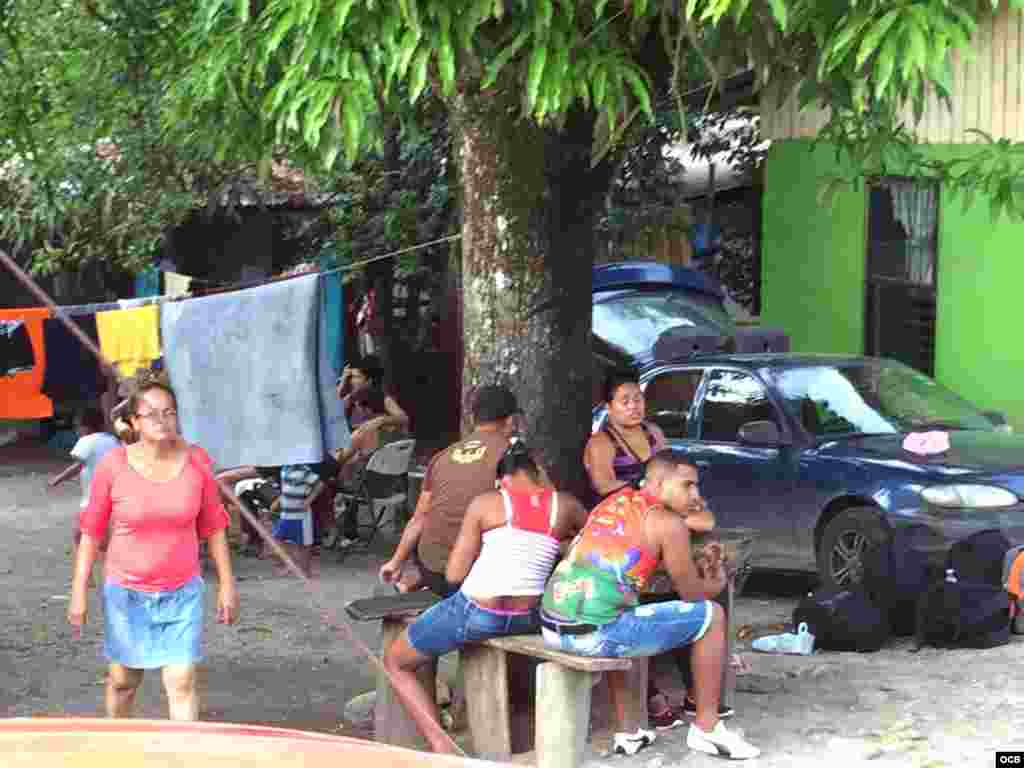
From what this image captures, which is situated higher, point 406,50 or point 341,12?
point 341,12

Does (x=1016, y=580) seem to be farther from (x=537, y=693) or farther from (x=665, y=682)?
(x=537, y=693)

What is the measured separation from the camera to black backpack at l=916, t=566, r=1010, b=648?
9438mm

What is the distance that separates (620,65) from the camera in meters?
6.88

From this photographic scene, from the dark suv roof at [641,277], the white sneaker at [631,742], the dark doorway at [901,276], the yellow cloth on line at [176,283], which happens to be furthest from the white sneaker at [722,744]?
the dark doorway at [901,276]

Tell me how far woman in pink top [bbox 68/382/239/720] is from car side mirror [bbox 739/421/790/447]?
17.2ft

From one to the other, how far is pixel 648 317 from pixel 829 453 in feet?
13.1

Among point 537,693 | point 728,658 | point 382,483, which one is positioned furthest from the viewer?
point 382,483

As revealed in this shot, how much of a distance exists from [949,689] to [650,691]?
157cm

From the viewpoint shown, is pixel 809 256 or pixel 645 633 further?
pixel 809 256

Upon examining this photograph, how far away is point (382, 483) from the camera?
13805 millimetres

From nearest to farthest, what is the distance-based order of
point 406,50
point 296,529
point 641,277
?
point 406,50, point 296,529, point 641,277

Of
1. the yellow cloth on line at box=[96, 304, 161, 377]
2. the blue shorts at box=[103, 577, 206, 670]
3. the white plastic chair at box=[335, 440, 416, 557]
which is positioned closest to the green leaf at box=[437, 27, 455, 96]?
the blue shorts at box=[103, 577, 206, 670]

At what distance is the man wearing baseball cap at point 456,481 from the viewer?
8.07 metres

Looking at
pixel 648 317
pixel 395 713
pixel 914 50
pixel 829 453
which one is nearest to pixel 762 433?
pixel 829 453
